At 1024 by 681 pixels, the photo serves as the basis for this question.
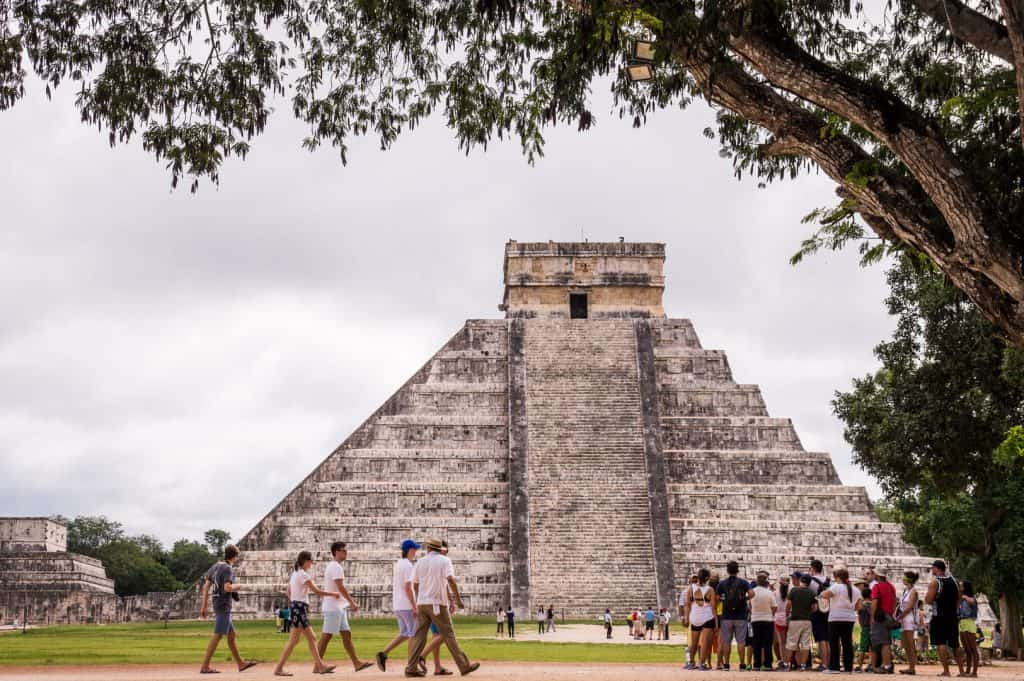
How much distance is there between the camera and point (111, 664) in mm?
11391

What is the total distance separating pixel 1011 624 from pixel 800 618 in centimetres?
1059

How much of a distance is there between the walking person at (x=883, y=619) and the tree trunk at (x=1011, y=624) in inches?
360

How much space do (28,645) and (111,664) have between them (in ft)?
13.4

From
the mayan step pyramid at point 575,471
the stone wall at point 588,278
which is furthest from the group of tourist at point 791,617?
the stone wall at point 588,278

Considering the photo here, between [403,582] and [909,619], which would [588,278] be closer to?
[909,619]

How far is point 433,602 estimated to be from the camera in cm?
841

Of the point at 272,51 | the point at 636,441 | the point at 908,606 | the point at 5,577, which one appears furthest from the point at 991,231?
the point at 5,577

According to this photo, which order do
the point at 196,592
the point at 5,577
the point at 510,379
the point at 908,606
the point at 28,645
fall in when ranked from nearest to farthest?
the point at 908,606 → the point at 28,645 → the point at 196,592 → the point at 5,577 → the point at 510,379

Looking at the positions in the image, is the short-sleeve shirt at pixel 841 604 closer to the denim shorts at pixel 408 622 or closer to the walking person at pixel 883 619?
the walking person at pixel 883 619

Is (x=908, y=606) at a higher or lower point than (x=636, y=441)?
lower

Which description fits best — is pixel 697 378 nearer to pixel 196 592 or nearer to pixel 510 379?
pixel 510 379

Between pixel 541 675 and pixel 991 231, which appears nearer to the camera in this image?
pixel 991 231

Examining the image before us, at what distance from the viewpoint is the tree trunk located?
18.6 m

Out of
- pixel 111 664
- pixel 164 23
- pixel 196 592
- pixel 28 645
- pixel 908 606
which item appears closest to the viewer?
pixel 164 23
